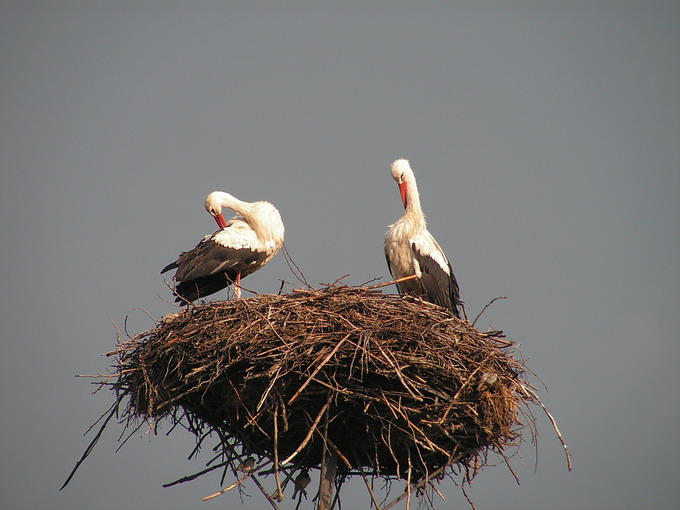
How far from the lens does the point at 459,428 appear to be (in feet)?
23.6

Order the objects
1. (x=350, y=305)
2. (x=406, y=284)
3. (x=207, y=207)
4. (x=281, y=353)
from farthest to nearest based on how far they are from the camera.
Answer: (x=207, y=207)
(x=406, y=284)
(x=350, y=305)
(x=281, y=353)

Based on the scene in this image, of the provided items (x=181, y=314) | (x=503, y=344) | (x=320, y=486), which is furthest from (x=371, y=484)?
(x=181, y=314)

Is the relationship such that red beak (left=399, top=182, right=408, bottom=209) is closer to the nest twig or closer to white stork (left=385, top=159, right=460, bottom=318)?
white stork (left=385, top=159, right=460, bottom=318)

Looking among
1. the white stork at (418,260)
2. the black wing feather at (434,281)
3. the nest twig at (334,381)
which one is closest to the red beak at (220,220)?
the white stork at (418,260)

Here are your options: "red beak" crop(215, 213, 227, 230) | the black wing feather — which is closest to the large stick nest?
the black wing feather

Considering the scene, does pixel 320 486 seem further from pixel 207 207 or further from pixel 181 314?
pixel 207 207

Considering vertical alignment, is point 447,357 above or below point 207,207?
below

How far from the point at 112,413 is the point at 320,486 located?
5.96 feet

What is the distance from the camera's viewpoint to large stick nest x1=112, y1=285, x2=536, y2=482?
6.96 metres

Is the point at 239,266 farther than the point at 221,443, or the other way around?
the point at 239,266

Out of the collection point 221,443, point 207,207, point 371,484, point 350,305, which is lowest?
point 371,484

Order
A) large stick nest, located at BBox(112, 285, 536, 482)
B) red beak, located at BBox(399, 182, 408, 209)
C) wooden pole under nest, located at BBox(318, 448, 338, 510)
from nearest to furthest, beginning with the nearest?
large stick nest, located at BBox(112, 285, 536, 482) < wooden pole under nest, located at BBox(318, 448, 338, 510) < red beak, located at BBox(399, 182, 408, 209)

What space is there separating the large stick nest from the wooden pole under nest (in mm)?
158

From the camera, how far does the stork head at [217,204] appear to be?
1108 cm
